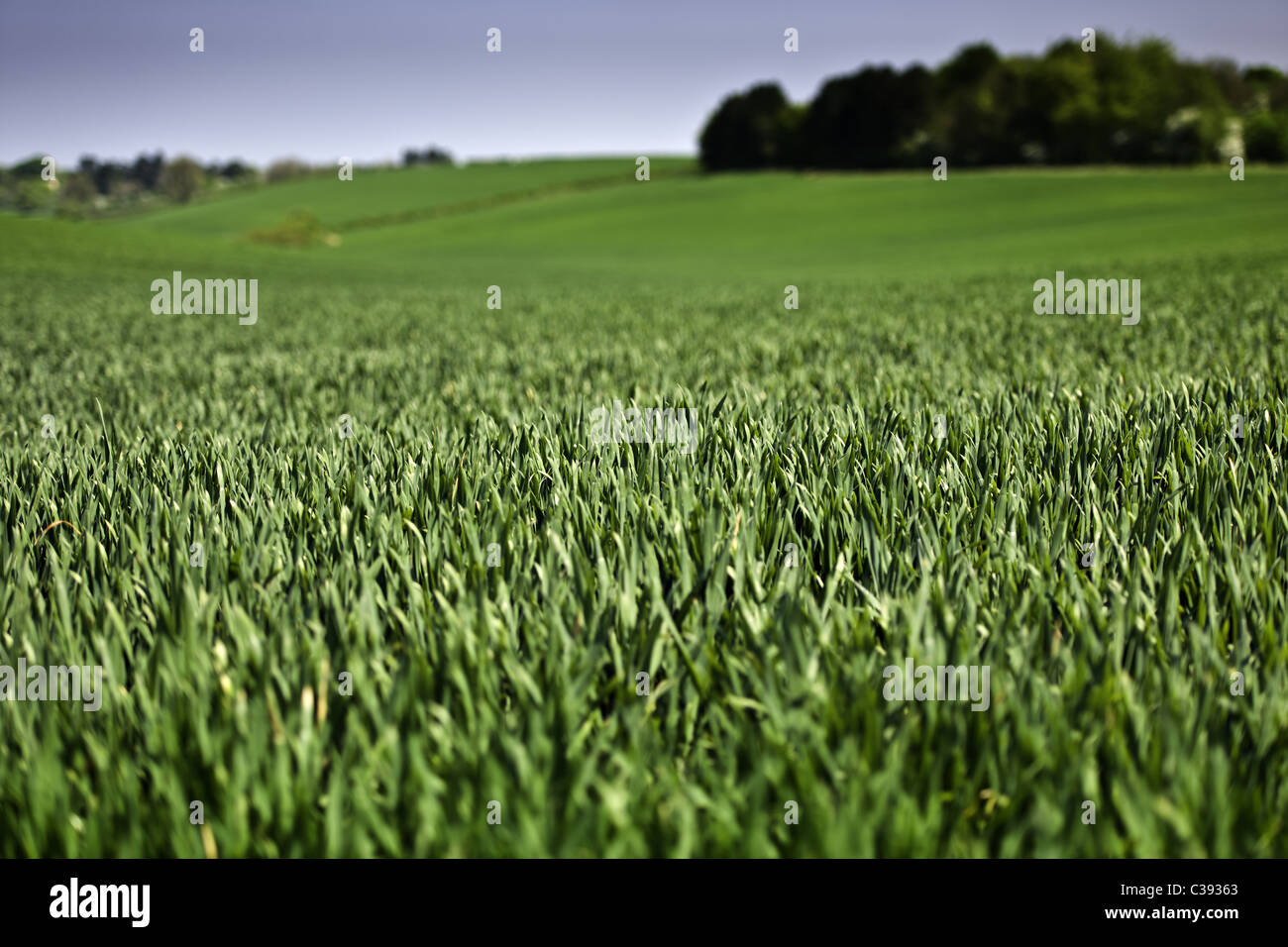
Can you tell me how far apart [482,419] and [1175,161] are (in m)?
70.9

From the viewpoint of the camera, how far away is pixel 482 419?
141 inches

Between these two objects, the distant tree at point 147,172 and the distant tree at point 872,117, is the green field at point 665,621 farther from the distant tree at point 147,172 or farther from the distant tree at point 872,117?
the distant tree at point 147,172

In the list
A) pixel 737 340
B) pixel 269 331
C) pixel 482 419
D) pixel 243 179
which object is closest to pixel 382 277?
pixel 269 331

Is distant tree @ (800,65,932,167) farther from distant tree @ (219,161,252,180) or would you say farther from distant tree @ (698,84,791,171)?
distant tree @ (219,161,252,180)

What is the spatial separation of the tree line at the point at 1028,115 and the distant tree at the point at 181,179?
7360cm

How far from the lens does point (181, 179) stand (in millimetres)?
107188

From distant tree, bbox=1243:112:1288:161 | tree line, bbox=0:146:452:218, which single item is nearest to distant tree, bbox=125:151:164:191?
tree line, bbox=0:146:452:218

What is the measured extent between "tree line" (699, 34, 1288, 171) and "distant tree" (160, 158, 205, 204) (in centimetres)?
7360

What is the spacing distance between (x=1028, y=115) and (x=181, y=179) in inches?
4086

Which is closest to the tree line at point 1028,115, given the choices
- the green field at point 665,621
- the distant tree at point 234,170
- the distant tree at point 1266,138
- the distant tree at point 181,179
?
the distant tree at point 1266,138

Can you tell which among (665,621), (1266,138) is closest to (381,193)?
(1266,138)

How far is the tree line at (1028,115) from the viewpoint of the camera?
5828cm
